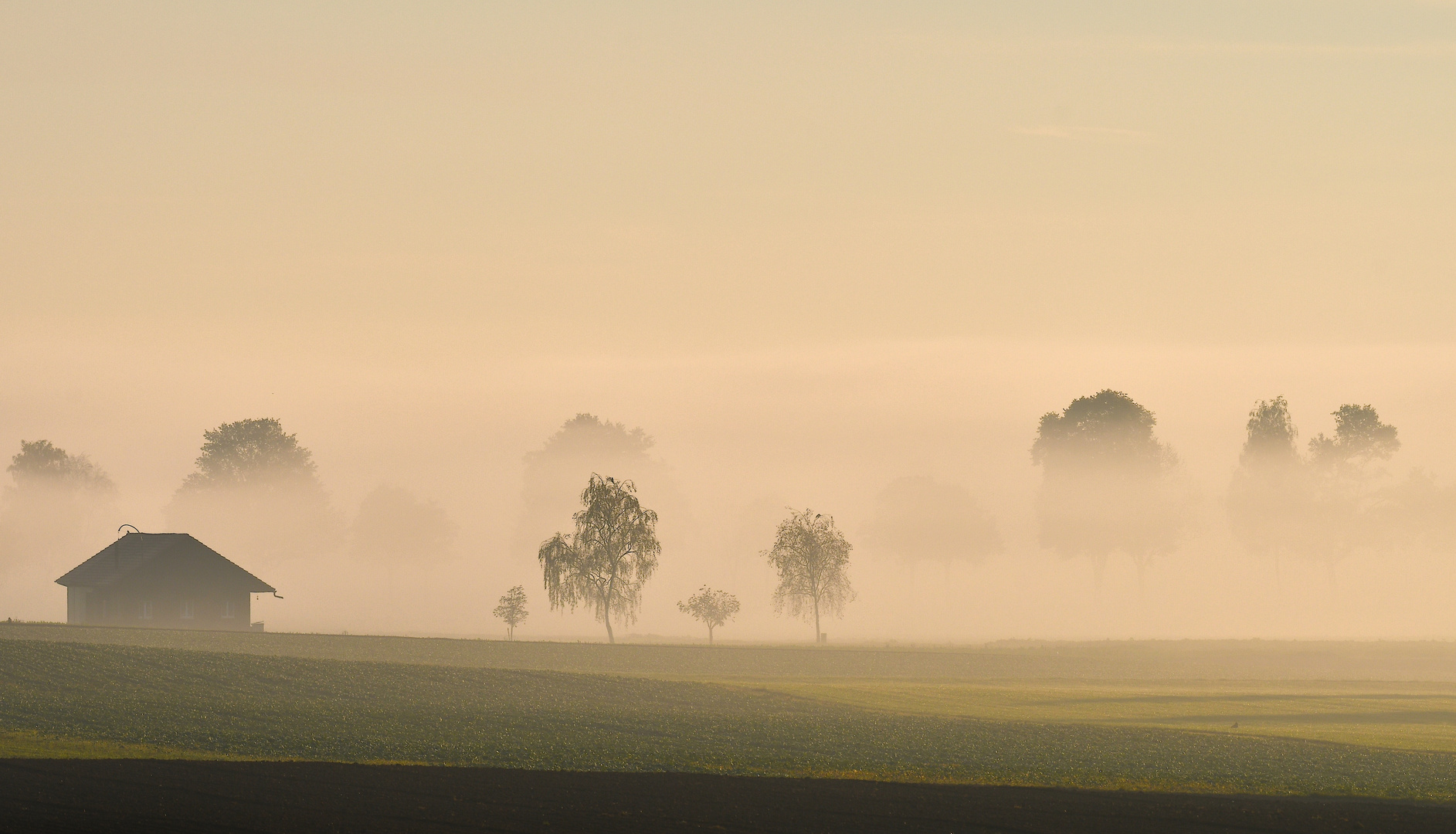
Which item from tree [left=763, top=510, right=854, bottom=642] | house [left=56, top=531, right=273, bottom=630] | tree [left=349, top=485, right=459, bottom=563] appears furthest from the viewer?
tree [left=349, top=485, right=459, bottom=563]

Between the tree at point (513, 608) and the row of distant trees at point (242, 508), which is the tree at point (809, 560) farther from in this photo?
the row of distant trees at point (242, 508)

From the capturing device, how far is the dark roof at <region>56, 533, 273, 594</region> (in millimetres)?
102188

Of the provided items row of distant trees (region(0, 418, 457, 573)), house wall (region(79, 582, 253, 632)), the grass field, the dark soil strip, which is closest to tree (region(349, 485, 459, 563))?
row of distant trees (region(0, 418, 457, 573))

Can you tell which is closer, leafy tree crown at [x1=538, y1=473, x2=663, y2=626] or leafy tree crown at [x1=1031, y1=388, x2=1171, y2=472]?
leafy tree crown at [x1=538, y1=473, x2=663, y2=626]

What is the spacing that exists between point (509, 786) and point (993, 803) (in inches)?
443

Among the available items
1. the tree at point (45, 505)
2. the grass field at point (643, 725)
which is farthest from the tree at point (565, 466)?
the grass field at point (643, 725)

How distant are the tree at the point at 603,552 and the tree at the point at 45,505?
10425cm

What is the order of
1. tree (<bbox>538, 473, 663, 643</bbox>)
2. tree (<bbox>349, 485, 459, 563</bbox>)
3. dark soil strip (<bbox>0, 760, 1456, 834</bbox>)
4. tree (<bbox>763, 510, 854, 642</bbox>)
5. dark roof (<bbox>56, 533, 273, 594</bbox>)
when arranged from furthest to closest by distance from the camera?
1. tree (<bbox>349, 485, 459, 563</bbox>)
2. tree (<bbox>763, 510, 854, 642</bbox>)
3. tree (<bbox>538, 473, 663, 643</bbox>)
4. dark roof (<bbox>56, 533, 273, 594</bbox>)
5. dark soil strip (<bbox>0, 760, 1456, 834</bbox>)

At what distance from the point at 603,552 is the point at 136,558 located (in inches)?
1388

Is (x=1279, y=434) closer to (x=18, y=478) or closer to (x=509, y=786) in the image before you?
(x=509, y=786)

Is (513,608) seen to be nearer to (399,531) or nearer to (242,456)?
(242,456)

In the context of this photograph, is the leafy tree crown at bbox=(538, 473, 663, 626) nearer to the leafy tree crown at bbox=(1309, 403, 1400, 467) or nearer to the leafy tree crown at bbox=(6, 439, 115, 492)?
the leafy tree crown at bbox=(1309, 403, 1400, 467)

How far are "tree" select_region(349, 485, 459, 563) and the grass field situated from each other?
12128 centimetres

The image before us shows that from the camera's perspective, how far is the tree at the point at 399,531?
18850cm
